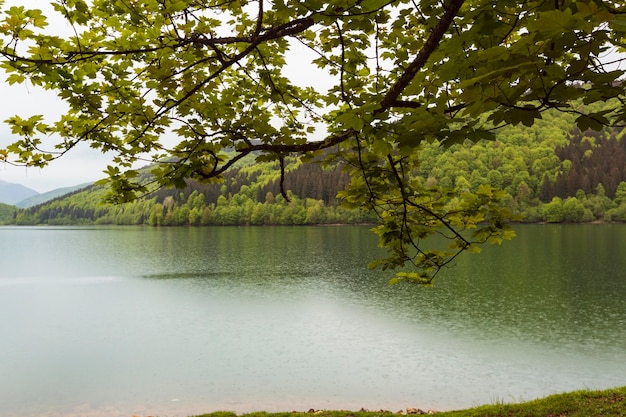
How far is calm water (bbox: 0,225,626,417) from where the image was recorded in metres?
20.2

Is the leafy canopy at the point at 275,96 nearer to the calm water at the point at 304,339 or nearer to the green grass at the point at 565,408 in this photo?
the green grass at the point at 565,408

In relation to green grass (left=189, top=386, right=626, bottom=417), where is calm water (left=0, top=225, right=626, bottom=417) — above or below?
below

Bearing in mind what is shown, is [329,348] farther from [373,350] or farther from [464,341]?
[464,341]

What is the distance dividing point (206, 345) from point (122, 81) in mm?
24971

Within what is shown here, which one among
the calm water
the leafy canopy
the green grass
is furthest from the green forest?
the leafy canopy

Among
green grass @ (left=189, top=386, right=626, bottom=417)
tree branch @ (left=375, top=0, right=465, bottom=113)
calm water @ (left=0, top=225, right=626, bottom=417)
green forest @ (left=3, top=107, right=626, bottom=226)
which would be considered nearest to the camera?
tree branch @ (left=375, top=0, right=465, bottom=113)

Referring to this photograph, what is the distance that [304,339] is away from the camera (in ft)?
94.9

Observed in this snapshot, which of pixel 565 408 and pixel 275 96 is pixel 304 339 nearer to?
pixel 565 408

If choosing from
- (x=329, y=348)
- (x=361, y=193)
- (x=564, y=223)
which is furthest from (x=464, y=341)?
(x=564, y=223)

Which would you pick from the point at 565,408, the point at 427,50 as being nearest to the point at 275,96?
the point at 427,50

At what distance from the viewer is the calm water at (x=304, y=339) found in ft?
66.4

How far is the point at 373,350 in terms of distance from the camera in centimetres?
2625

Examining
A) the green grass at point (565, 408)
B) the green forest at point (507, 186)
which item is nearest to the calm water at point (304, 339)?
the green grass at point (565, 408)

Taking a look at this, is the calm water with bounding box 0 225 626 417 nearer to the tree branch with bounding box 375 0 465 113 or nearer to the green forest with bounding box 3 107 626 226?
the tree branch with bounding box 375 0 465 113
